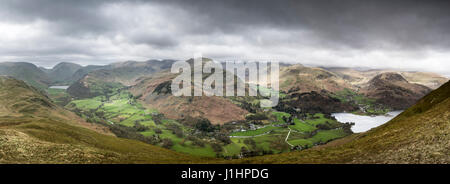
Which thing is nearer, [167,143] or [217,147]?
[167,143]

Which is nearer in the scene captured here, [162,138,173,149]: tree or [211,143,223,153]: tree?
[162,138,173,149]: tree

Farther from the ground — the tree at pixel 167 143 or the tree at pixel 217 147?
the tree at pixel 167 143

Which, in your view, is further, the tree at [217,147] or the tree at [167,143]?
the tree at [217,147]

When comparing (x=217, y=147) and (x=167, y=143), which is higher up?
(x=167, y=143)

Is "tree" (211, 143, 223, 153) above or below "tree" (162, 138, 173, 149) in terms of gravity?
below
